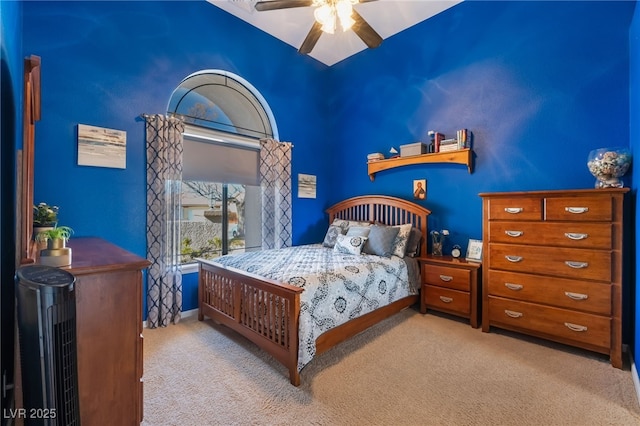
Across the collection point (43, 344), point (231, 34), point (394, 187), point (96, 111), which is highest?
point (231, 34)

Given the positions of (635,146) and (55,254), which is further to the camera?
(635,146)

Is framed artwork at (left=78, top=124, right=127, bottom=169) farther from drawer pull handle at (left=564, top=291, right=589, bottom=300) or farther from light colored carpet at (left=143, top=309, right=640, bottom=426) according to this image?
drawer pull handle at (left=564, top=291, right=589, bottom=300)

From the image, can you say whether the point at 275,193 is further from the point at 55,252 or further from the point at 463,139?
the point at 55,252

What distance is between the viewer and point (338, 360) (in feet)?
7.24

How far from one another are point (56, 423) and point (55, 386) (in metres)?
0.11

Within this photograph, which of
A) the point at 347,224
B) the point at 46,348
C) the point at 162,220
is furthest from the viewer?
the point at 347,224

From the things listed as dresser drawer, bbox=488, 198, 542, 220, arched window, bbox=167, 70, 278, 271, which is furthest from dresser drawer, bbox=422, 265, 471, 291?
arched window, bbox=167, 70, 278, 271

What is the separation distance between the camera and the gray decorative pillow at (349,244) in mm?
3234

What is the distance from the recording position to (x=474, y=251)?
3.09 metres

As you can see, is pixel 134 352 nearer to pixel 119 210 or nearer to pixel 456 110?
pixel 119 210

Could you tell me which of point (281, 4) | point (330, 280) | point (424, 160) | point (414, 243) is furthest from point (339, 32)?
point (330, 280)

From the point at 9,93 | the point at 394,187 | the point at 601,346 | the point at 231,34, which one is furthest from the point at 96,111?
the point at 601,346

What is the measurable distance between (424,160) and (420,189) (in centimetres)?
38

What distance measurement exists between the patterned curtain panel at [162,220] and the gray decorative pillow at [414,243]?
2.59m
